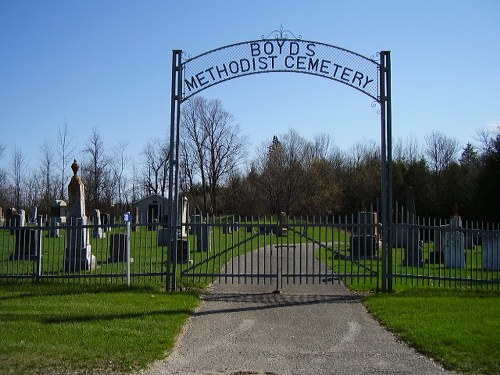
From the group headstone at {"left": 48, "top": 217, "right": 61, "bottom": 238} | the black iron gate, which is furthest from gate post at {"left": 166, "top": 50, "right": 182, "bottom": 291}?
headstone at {"left": 48, "top": 217, "right": 61, "bottom": 238}

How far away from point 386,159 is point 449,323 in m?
4.44

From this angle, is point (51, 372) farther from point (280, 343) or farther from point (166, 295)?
point (166, 295)

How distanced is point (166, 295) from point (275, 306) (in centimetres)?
238

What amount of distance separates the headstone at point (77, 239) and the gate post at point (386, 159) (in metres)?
7.27

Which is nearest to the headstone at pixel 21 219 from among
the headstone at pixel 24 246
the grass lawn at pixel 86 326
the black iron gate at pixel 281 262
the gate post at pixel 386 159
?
the headstone at pixel 24 246

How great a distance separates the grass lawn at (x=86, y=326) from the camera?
22.4ft

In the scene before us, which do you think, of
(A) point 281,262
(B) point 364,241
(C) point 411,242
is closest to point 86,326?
(A) point 281,262

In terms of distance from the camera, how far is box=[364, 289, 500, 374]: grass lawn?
7.01m

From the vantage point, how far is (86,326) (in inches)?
335

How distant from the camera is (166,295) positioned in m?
11.4

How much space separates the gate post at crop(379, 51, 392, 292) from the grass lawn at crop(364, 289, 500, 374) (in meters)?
0.66

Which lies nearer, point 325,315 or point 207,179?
point 325,315

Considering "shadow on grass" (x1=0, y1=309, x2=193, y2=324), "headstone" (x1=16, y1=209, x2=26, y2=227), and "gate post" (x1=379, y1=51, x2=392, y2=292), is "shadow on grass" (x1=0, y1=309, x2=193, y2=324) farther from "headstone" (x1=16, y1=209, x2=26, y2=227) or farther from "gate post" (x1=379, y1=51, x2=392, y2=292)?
"headstone" (x1=16, y1=209, x2=26, y2=227)

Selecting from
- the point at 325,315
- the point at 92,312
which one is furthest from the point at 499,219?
the point at 92,312
